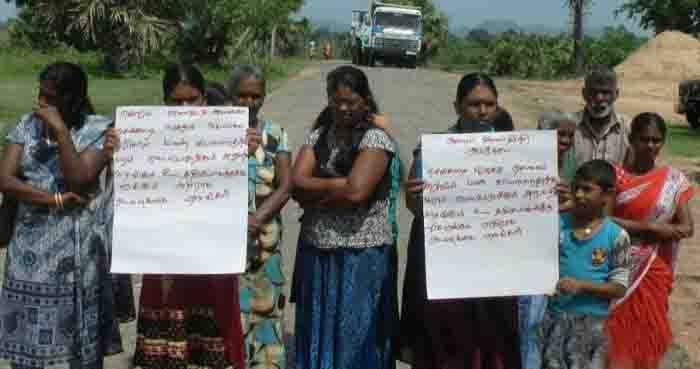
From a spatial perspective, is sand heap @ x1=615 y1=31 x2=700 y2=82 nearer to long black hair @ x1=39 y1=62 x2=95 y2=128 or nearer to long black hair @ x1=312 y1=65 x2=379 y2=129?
long black hair @ x1=312 y1=65 x2=379 y2=129

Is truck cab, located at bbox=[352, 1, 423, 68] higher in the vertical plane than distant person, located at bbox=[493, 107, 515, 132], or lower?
higher

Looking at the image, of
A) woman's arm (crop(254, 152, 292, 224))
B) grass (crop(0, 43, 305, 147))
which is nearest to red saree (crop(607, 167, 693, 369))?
woman's arm (crop(254, 152, 292, 224))

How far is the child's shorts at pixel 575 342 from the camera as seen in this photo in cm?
368

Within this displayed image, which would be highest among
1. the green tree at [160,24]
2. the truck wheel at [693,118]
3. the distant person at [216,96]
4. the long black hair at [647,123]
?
the green tree at [160,24]

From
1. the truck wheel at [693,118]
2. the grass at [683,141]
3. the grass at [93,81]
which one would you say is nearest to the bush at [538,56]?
the grass at [93,81]

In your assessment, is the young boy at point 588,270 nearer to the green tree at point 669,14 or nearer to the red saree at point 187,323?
the red saree at point 187,323

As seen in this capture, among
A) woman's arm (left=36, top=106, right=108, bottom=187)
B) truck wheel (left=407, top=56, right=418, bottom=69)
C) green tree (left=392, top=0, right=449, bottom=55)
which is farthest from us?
green tree (left=392, top=0, right=449, bottom=55)

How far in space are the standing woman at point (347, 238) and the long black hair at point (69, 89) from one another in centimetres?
90

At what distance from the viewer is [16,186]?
3.44m

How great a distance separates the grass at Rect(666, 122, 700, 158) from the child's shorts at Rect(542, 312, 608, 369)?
37.6 ft

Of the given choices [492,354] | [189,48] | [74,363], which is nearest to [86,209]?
[74,363]

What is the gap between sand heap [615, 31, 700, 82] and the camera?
3203 centimetres

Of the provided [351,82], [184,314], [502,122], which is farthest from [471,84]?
[184,314]

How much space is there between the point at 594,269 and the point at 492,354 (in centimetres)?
53
